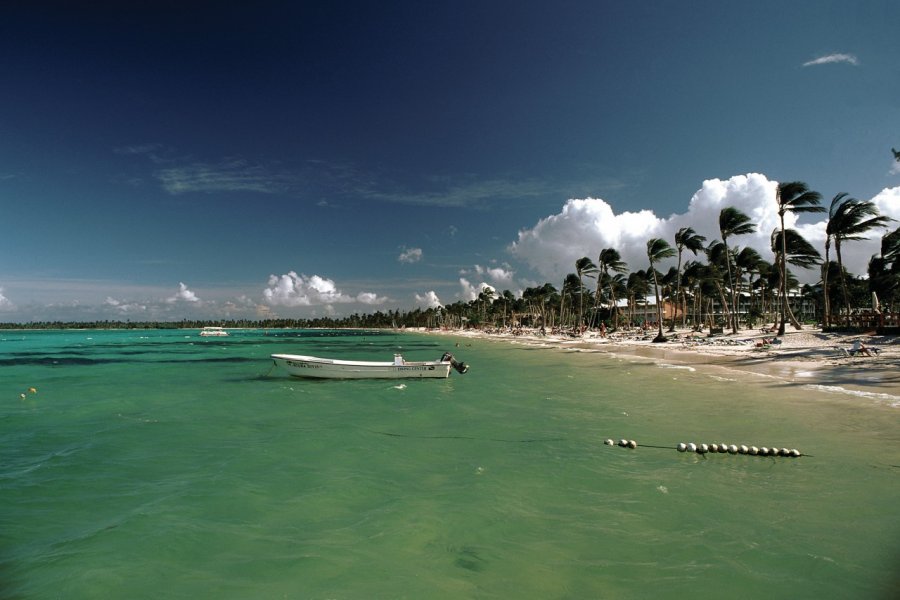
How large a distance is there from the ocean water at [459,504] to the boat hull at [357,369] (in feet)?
32.4

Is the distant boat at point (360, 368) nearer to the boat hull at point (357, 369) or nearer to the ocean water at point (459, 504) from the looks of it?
the boat hull at point (357, 369)

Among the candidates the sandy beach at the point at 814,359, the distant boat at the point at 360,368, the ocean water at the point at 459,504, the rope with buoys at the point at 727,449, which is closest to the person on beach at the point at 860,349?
the sandy beach at the point at 814,359

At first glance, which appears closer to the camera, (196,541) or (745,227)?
(196,541)

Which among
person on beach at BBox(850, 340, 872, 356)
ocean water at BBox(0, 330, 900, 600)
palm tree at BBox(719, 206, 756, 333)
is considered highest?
palm tree at BBox(719, 206, 756, 333)

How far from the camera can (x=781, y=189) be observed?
140 feet

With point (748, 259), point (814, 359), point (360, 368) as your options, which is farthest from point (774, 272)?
point (360, 368)

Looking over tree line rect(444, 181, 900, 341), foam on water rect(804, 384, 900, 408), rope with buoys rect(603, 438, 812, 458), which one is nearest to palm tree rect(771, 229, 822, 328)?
tree line rect(444, 181, 900, 341)

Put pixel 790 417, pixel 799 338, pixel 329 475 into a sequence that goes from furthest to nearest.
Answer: pixel 799 338, pixel 790 417, pixel 329 475

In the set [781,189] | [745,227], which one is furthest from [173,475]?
[745,227]

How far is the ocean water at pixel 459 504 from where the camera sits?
6.10m

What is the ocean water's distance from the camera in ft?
20.0

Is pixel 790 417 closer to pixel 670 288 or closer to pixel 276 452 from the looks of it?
pixel 276 452

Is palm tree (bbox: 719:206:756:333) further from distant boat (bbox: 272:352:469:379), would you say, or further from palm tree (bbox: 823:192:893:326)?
distant boat (bbox: 272:352:469:379)

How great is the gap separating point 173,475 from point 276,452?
2.61m
